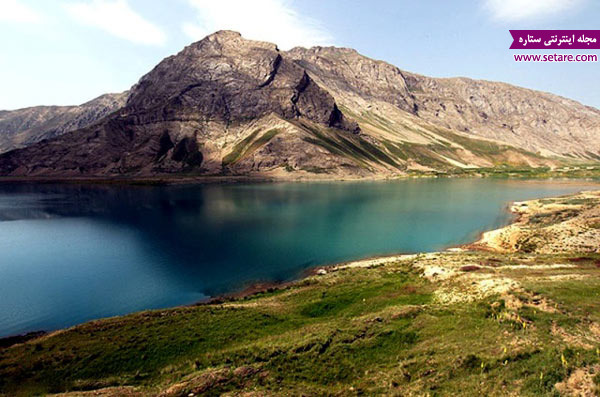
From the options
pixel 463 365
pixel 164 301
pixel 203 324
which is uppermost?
pixel 463 365

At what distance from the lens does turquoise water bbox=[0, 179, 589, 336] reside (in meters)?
56.8

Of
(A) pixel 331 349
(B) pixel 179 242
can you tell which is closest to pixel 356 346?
(A) pixel 331 349

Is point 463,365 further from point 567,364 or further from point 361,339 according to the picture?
point 361,339

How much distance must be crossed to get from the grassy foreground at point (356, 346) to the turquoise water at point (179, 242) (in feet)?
59.6

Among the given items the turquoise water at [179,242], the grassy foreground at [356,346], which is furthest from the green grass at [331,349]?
the turquoise water at [179,242]

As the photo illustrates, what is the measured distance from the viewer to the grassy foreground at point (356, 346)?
24016mm

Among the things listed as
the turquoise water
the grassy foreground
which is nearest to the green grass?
the grassy foreground

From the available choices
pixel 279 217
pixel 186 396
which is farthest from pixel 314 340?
pixel 279 217

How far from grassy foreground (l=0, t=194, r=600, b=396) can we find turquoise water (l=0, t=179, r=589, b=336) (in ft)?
59.6

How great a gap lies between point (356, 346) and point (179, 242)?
2931 inches

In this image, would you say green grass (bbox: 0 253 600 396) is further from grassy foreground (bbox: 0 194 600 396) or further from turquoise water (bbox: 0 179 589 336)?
turquoise water (bbox: 0 179 589 336)

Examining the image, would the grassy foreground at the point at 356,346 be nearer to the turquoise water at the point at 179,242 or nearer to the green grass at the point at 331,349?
the green grass at the point at 331,349

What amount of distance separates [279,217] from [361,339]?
9527cm

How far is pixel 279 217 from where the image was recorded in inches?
4931
